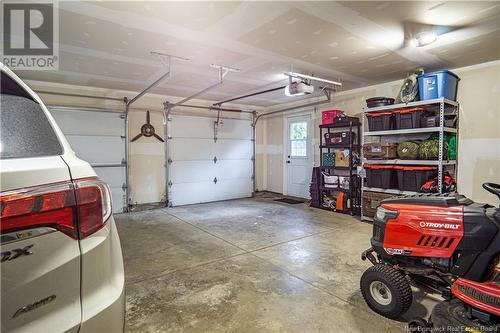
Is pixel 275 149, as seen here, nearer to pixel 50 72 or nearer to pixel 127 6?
pixel 50 72

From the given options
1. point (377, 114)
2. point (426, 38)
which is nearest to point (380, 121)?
point (377, 114)

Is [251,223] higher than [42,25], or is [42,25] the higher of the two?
[42,25]

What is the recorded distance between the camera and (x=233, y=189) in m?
7.25

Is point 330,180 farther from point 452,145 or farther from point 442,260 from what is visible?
point 442,260

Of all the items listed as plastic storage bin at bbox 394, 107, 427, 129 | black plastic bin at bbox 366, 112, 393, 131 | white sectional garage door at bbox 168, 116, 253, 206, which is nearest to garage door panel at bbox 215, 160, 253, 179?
white sectional garage door at bbox 168, 116, 253, 206

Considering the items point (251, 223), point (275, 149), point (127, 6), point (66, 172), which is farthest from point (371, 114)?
point (66, 172)

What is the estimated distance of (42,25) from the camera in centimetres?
274

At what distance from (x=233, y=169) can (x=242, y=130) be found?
1.07 meters

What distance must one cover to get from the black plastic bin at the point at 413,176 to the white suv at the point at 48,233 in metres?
4.20

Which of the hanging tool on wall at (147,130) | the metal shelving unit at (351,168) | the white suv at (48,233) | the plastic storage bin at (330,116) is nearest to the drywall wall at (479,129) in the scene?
the metal shelving unit at (351,168)

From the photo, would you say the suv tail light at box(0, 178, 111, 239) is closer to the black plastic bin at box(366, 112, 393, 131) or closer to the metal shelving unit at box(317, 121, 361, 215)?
the black plastic bin at box(366, 112, 393, 131)

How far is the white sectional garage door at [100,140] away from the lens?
16.8 ft

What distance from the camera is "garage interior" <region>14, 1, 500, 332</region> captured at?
2.34 m

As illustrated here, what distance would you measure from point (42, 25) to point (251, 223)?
145 inches
